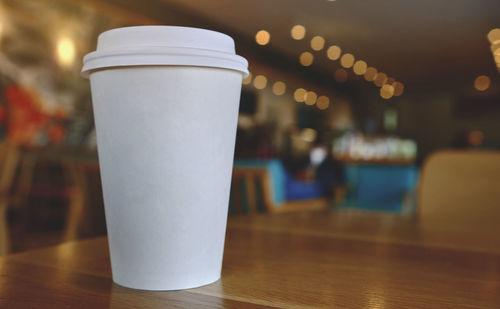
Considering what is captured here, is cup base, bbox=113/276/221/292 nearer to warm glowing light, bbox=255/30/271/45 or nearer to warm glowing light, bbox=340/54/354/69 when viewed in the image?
warm glowing light, bbox=255/30/271/45

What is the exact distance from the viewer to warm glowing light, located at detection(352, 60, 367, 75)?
7326mm

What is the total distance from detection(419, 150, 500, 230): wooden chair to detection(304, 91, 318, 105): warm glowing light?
7.80 meters

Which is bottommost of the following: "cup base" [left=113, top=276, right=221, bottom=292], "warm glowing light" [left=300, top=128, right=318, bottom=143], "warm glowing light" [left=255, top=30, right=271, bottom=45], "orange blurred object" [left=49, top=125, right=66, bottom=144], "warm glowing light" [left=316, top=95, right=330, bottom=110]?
"cup base" [left=113, top=276, right=221, bottom=292]

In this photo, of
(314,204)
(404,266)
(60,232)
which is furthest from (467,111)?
(404,266)

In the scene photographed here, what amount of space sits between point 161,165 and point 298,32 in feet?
18.4

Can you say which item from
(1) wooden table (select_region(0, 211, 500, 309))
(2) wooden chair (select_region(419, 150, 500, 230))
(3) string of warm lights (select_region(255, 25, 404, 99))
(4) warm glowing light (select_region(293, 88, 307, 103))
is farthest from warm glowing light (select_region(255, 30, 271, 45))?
(1) wooden table (select_region(0, 211, 500, 309))

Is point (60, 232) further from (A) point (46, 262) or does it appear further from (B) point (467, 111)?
(B) point (467, 111)

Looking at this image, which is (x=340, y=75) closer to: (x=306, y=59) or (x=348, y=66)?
(x=348, y=66)

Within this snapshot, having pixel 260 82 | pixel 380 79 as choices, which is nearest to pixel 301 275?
pixel 260 82

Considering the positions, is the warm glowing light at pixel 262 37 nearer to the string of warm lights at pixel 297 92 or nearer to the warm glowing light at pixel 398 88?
the string of warm lights at pixel 297 92

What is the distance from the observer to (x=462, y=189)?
938 mm

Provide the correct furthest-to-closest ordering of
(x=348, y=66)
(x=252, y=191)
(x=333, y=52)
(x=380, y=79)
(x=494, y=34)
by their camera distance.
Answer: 1. (x=380, y=79)
2. (x=348, y=66)
3. (x=333, y=52)
4. (x=494, y=34)
5. (x=252, y=191)

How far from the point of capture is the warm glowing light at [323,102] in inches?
366

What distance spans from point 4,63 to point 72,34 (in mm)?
754
